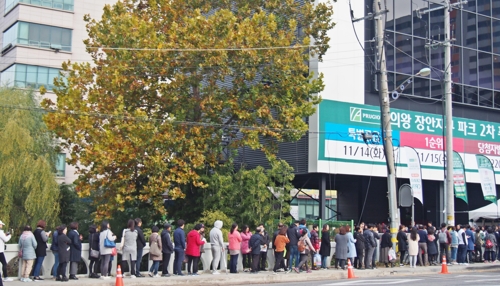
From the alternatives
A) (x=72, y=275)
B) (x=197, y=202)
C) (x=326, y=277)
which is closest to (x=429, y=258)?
(x=326, y=277)

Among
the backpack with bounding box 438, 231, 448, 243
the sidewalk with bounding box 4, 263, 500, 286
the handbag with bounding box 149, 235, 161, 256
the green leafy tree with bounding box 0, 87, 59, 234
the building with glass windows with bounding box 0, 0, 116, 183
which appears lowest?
the sidewalk with bounding box 4, 263, 500, 286

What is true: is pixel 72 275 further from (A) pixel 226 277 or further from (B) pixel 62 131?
(B) pixel 62 131

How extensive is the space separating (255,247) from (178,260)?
8.30 feet

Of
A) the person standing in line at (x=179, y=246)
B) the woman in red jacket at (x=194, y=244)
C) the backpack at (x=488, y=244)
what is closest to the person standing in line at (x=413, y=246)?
the backpack at (x=488, y=244)

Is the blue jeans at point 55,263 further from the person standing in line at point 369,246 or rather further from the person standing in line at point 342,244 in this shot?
the person standing in line at point 369,246

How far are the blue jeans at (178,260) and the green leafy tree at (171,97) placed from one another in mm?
5099

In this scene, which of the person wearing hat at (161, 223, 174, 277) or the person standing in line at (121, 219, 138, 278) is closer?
the person standing in line at (121, 219, 138, 278)

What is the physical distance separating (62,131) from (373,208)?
78.0ft

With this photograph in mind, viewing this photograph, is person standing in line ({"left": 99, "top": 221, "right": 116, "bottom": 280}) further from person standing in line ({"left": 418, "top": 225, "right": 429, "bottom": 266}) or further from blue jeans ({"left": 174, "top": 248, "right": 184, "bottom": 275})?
person standing in line ({"left": 418, "top": 225, "right": 429, "bottom": 266})

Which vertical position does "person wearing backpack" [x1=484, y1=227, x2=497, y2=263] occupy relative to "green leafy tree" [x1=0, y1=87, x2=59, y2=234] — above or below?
below

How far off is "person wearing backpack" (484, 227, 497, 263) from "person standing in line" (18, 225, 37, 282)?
1912 centimetres

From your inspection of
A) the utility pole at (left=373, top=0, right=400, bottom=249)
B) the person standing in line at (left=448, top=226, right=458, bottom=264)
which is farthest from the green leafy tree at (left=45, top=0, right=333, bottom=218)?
the person standing in line at (left=448, top=226, right=458, bottom=264)

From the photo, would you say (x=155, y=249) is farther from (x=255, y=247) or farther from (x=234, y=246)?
(x=255, y=247)

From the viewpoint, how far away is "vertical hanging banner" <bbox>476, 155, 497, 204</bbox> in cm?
3234
